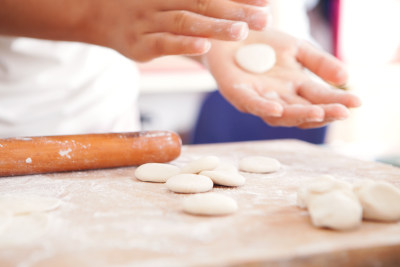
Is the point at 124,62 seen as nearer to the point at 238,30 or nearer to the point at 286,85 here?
the point at 286,85

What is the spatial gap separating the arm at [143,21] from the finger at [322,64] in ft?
1.23

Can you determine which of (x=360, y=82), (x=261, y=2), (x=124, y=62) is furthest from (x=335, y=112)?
(x=360, y=82)

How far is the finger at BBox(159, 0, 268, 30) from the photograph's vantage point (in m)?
0.94

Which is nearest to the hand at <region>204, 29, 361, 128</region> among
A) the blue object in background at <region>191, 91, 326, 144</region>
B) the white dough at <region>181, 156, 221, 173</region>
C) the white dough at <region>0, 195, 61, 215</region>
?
the white dough at <region>181, 156, 221, 173</region>

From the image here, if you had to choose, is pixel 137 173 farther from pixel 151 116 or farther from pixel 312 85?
pixel 151 116

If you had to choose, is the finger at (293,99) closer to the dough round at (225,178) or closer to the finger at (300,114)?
the finger at (300,114)

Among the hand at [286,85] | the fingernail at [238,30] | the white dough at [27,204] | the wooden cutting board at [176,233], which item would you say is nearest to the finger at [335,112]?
the hand at [286,85]

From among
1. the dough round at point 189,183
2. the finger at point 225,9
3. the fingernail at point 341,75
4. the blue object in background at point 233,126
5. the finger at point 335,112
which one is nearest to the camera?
the dough round at point 189,183

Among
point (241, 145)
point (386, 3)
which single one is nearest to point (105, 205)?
point (241, 145)

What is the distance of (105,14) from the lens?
0.97 meters

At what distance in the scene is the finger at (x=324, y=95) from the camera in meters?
1.14

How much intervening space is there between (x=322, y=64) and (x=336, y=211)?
732 millimetres

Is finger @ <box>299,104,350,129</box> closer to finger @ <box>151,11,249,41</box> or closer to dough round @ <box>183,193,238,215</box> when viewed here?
finger @ <box>151,11,249,41</box>

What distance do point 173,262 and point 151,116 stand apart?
298 cm
